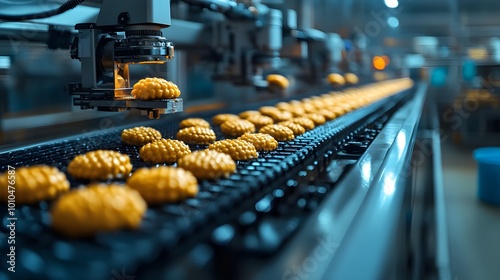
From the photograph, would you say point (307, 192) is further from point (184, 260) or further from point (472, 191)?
point (472, 191)

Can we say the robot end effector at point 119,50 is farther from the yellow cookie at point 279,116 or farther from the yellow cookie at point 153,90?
the yellow cookie at point 279,116

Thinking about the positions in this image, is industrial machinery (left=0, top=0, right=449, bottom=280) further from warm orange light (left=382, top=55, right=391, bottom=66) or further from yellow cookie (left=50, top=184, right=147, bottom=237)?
warm orange light (left=382, top=55, right=391, bottom=66)

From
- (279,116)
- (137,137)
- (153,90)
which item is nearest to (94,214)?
(153,90)

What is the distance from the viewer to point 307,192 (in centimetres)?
93

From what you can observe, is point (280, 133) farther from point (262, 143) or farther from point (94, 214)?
point (94, 214)

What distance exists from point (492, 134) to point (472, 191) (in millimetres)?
3109

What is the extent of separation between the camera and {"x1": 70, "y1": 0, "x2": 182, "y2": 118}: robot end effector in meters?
1.19

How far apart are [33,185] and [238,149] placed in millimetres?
520

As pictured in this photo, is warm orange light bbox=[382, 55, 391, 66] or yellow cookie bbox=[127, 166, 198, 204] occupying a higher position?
warm orange light bbox=[382, 55, 391, 66]

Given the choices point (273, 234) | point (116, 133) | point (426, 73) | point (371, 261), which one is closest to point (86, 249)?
point (273, 234)

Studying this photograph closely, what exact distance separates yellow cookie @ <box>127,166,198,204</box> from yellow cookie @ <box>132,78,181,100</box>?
0.44 m

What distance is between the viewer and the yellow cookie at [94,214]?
67 cm

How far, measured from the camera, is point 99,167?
3.27 ft

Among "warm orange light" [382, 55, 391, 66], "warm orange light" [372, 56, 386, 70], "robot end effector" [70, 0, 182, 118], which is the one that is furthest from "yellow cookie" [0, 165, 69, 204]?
"warm orange light" [382, 55, 391, 66]
